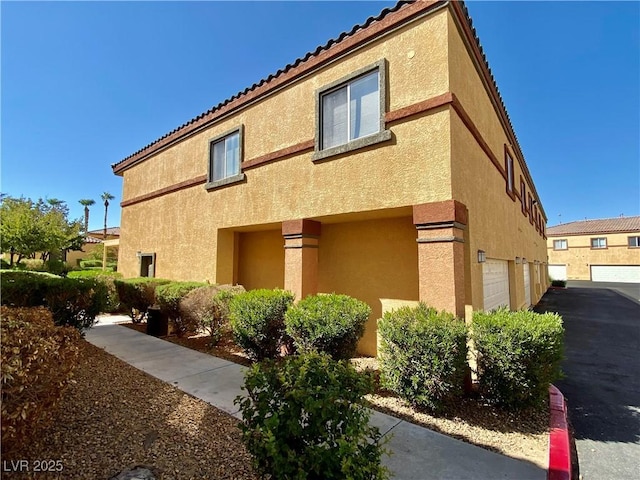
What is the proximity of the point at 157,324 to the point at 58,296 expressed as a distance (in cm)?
267

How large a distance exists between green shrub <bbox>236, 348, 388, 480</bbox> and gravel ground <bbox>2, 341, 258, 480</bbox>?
789 millimetres

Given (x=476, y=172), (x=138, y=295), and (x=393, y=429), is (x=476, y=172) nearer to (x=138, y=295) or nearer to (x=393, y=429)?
(x=393, y=429)

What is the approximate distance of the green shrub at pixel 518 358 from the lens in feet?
14.3

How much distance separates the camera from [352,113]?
710 centimetres

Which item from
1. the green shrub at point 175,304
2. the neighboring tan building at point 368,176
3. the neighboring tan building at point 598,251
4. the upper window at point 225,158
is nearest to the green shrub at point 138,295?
the green shrub at point 175,304

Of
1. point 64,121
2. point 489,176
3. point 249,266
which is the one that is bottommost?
point 249,266

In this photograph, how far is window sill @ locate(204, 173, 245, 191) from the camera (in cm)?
939

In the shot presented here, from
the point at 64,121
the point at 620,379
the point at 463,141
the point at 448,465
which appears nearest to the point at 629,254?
the point at 620,379

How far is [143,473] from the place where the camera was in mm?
2922

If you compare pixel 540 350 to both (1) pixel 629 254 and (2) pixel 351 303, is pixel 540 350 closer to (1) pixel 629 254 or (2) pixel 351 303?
(2) pixel 351 303

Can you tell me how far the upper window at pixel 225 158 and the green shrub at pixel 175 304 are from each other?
137 inches

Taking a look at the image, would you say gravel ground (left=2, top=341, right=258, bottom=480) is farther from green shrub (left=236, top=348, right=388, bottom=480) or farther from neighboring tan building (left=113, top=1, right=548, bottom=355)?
neighboring tan building (left=113, top=1, right=548, bottom=355)

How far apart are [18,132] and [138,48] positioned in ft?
18.6

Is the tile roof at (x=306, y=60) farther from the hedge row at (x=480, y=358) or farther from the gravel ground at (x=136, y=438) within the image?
the gravel ground at (x=136, y=438)
